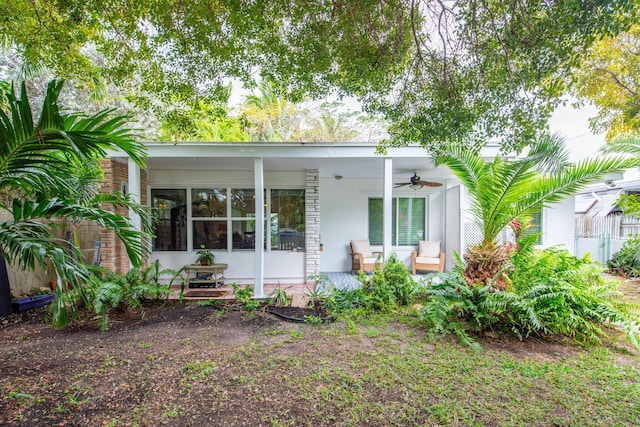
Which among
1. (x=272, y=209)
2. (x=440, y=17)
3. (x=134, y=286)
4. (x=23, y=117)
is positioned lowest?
(x=134, y=286)

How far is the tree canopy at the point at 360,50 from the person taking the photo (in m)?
2.68

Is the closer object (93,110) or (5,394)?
(5,394)

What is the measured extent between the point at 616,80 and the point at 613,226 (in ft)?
18.8

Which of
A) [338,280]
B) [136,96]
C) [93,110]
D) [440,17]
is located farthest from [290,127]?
[440,17]

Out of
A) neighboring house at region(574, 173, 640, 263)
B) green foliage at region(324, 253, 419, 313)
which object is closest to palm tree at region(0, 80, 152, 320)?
green foliage at region(324, 253, 419, 313)

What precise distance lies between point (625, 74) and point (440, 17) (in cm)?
540

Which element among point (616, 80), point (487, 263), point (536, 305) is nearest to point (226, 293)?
point (487, 263)

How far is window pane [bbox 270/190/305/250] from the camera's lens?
22.4 feet

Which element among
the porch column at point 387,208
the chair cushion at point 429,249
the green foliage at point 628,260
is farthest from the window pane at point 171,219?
the green foliage at point 628,260

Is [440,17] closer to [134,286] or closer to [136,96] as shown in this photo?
[136,96]

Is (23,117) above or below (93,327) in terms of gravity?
above

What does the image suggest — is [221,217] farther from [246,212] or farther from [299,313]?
[299,313]

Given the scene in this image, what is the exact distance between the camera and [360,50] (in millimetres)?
3354

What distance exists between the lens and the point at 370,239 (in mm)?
7883
